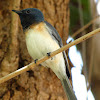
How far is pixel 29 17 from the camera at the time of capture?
3057mm

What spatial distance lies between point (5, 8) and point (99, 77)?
194 cm

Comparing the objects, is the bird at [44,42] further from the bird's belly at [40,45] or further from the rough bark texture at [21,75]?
the rough bark texture at [21,75]

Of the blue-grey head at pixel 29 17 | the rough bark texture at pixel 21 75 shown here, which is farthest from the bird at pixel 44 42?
the rough bark texture at pixel 21 75

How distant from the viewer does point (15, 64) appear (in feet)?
8.81

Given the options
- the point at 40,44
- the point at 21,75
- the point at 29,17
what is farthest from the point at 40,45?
the point at 29,17

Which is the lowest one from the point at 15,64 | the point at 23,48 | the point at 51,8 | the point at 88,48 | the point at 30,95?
the point at 30,95

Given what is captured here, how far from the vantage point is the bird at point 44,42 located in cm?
266

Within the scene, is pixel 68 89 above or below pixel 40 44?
below

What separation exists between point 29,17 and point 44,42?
0.59 m

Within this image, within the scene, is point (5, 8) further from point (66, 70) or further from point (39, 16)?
point (66, 70)

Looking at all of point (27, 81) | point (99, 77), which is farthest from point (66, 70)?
point (99, 77)

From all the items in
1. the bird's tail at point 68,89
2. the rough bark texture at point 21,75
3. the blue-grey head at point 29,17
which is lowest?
the bird's tail at point 68,89

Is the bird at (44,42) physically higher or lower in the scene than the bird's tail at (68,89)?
higher

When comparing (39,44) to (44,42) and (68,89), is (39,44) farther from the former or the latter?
(68,89)
